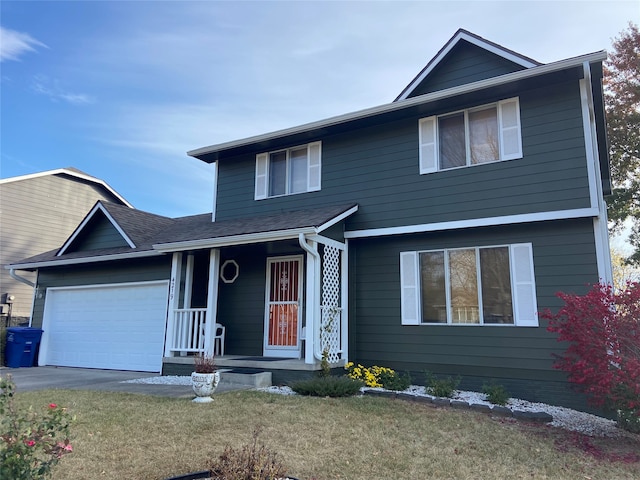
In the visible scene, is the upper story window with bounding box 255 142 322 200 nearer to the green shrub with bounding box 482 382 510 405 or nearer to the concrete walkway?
the concrete walkway

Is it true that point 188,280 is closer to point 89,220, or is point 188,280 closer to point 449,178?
point 89,220

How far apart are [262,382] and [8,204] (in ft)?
50.7

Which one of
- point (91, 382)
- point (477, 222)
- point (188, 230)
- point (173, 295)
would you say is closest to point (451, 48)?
point (477, 222)

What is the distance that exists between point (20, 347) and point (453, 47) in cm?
1341

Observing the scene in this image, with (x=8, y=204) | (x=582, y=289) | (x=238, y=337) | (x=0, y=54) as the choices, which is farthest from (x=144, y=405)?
(x=8, y=204)

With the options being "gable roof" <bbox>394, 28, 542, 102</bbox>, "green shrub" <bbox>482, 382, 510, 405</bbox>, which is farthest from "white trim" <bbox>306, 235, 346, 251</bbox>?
"green shrub" <bbox>482, 382, 510, 405</bbox>

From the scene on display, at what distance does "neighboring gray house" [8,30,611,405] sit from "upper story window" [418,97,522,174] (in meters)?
0.03

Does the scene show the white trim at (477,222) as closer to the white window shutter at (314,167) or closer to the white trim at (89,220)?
the white window shutter at (314,167)

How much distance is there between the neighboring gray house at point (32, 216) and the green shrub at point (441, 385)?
1528 cm

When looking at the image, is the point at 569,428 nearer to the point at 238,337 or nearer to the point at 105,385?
the point at 238,337

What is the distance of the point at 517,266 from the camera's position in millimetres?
7629

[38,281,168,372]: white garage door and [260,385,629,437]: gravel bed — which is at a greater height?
[38,281,168,372]: white garage door

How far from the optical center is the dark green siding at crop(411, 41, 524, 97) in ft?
28.5

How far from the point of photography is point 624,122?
16.5 m
